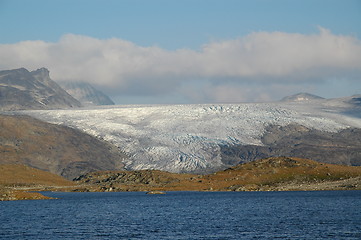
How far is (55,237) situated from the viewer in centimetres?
7125

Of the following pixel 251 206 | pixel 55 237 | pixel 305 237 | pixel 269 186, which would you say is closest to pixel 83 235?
pixel 55 237

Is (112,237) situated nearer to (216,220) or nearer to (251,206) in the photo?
(216,220)

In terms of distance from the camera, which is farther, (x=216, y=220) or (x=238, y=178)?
(x=238, y=178)

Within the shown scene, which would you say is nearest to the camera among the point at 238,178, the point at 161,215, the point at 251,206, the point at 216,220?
the point at 216,220

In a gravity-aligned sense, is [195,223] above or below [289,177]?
above

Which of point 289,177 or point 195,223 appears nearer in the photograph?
point 195,223

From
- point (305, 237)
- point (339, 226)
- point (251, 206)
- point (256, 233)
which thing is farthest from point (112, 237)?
point (251, 206)

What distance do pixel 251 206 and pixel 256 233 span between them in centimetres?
4521

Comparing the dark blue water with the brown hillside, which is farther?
the brown hillside

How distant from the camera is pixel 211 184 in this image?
198 m

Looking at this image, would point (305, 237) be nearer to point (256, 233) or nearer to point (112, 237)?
point (256, 233)

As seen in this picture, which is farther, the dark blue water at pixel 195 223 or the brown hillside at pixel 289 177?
the brown hillside at pixel 289 177

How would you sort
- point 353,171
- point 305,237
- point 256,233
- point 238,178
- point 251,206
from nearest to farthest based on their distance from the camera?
point 305,237 → point 256,233 → point 251,206 → point 353,171 → point 238,178

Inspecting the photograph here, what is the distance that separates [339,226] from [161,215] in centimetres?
3351
